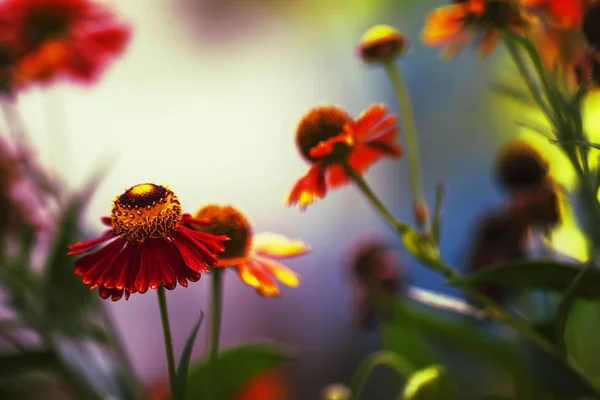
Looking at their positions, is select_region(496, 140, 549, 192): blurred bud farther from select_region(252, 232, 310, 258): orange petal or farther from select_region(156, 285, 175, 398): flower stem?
select_region(156, 285, 175, 398): flower stem

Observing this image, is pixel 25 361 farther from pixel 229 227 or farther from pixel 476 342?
pixel 476 342

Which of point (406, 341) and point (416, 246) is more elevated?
point (416, 246)

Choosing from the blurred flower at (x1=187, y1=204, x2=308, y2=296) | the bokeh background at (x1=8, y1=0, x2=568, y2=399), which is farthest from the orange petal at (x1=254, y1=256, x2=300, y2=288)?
the bokeh background at (x1=8, y1=0, x2=568, y2=399)

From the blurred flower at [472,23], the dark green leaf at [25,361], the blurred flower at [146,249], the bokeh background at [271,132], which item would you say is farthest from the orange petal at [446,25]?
the bokeh background at [271,132]

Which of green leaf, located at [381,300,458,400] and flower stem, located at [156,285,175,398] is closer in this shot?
flower stem, located at [156,285,175,398]

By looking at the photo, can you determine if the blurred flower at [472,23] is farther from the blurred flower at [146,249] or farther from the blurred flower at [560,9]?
the blurred flower at [146,249]

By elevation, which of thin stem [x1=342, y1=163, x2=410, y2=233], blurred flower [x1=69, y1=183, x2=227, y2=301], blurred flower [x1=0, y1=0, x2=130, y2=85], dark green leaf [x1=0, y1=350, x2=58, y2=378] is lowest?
dark green leaf [x1=0, y1=350, x2=58, y2=378]

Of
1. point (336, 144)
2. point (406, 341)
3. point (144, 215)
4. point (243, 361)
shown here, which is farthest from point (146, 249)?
point (406, 341)
